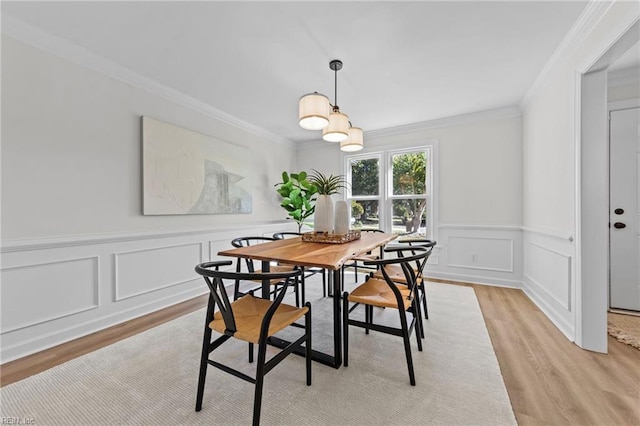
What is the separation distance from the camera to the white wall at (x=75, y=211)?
1.98 meters

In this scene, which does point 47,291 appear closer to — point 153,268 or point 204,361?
point 153,268

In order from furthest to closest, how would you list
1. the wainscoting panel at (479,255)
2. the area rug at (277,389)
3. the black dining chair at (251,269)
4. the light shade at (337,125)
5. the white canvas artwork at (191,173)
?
the wainscoting panel at (479,255), the white canvas artwork at (191,173), the light shade at (337,125), the black dining chair at (251,269), the area rug at (277,389)

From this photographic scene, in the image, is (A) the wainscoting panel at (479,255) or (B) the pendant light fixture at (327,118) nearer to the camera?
(B) the pendant light fixture at (327,118)

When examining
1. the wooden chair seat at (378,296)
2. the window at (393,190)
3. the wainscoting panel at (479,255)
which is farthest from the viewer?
the window at (393,190)

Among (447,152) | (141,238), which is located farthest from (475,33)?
(141,238)

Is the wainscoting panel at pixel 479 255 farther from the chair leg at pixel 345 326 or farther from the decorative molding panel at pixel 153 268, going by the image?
the decorative molding panel at pixel 153 268

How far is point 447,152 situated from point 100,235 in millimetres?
4385

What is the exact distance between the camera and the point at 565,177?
232 cm

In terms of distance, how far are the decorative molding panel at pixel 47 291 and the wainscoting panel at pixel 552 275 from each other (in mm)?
4071

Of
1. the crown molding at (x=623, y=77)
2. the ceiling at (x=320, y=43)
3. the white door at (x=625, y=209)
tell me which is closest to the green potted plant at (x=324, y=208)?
the ceiling at (x=320, y=43)

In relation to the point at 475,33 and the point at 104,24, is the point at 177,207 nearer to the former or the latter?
the point at 104,24

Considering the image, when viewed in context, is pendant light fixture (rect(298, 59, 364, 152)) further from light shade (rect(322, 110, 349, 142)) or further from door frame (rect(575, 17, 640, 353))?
door frame (rect(575, 17, 640, 353))

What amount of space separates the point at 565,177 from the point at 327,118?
2.12 m

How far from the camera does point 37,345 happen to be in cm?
207
